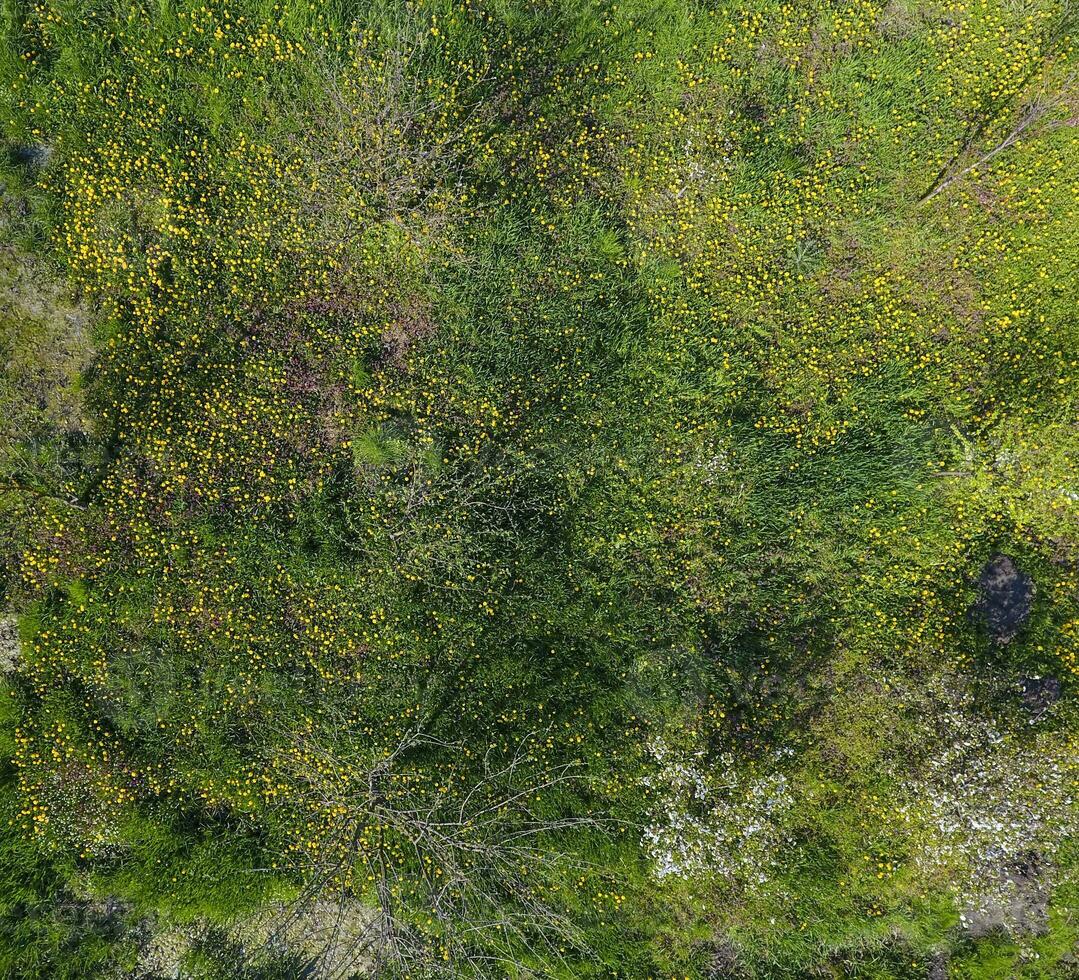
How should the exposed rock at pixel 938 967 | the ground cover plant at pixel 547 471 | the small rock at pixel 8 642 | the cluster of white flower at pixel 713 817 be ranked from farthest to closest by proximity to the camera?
1. the small rock at pixel 8 642
2. the exposed rock at pixel 938 967
3. the ground cover plant at pixel 547 471
4. the cluster of white flower at pixel 713 817

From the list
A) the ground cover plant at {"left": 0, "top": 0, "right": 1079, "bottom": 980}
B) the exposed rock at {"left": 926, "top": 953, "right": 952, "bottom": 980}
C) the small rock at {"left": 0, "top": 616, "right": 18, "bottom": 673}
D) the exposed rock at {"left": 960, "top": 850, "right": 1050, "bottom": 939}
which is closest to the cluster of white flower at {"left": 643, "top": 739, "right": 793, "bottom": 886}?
the ground cover plant at {"left": 0, "top": 0, "right": 1079, "bottom": 980}

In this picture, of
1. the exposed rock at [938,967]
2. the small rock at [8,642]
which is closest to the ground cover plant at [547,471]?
the exposed rock at [938,967]

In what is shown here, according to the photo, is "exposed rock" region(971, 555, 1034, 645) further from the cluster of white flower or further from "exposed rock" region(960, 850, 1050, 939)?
the cluster of white flower

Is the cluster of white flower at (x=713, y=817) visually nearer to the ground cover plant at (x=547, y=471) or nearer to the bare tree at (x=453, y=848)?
the ground cover plant at (x=547, y=471)

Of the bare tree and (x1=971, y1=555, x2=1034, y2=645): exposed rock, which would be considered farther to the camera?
(x1=971, y1=555, x2=1034, y2=645): exposed rock

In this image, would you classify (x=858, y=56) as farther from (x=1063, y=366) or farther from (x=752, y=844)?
(x=752, y=844)

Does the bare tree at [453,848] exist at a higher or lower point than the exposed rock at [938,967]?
lower
